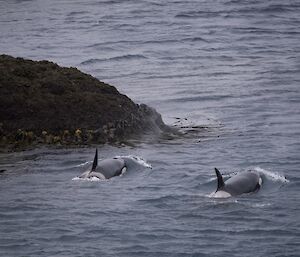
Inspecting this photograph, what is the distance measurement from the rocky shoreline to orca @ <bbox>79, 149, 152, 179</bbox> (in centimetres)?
162

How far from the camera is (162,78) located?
30.3 meters

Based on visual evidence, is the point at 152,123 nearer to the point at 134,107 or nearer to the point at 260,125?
the point at 134,107

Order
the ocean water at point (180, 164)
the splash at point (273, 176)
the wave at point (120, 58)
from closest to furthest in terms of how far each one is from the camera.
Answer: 1. the ocean water at point (180, 164)
2. the splash at point (273, 176)
3. the wave at point (120, 58)

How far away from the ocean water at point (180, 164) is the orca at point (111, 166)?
0.17 metres

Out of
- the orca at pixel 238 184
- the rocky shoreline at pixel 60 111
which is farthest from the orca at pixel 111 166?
the orca at pixel 238 184

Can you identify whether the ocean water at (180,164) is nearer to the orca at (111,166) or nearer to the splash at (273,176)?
the splash at (273,176)

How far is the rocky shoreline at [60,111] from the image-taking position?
19.7 meters

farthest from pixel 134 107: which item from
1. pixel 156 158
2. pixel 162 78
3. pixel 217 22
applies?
pixel 217 22

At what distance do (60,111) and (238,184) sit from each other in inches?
215

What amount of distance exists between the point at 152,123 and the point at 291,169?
456cm

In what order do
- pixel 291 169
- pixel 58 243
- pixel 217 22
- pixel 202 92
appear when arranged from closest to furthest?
1. pixel 58 243
2. pixel 291 169
3. pixel 202 92
4. pixel 217 22

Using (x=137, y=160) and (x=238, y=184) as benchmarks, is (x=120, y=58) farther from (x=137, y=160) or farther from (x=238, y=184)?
(x=238, y=184)

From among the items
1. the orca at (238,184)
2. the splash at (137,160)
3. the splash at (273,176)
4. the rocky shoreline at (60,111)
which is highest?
the rocky shoreline at (60,111)

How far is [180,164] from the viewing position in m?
18.9
